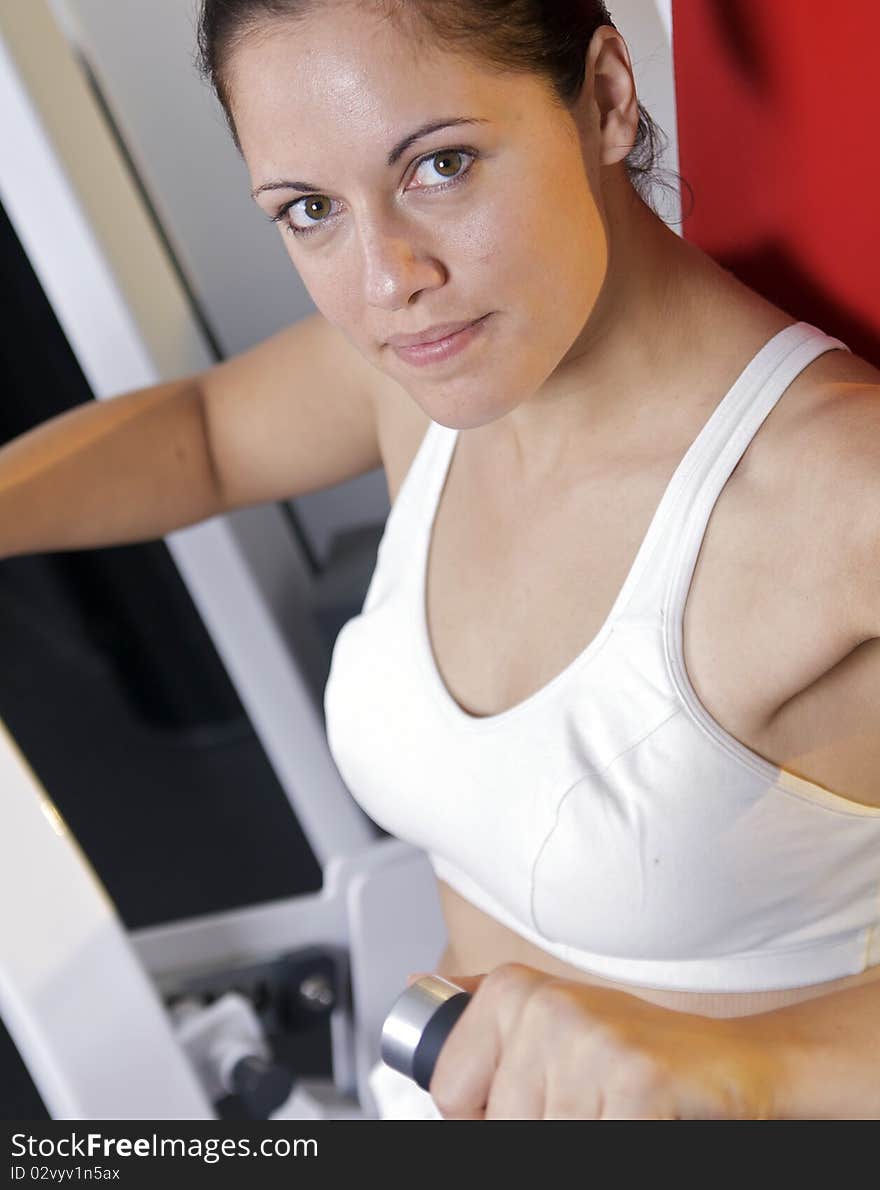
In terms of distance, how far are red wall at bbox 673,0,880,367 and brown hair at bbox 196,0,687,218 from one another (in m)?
0.11

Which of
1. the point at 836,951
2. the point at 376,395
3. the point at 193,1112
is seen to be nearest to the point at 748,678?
the point at 836,951

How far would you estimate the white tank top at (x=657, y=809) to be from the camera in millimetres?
755

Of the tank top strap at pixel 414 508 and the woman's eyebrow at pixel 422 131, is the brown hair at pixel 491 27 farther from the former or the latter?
the tank top strap at pixel 414 508

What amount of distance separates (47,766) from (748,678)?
811 millimetres

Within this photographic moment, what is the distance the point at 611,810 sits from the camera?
79 cm

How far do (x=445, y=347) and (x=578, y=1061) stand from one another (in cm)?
40

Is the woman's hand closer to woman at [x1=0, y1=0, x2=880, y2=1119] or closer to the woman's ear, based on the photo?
woman at [x1=0, y1=0, x2=880, y2=1119]

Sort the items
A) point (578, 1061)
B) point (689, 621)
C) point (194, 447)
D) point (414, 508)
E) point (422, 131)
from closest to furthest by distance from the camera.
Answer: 1. point (578, 1061)
2. point (422, 131)
3. point (689, 621)
4. point (414, 508)
5. point (194, 447)

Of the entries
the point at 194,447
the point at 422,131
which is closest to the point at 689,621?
the point at 422,131

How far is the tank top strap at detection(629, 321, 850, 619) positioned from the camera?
743 mm

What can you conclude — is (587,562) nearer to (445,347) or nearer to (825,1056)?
(445,347)

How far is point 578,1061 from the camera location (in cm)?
47

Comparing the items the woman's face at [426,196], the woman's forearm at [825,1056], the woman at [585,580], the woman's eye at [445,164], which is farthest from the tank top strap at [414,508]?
the woman's forearm at [825,1056]

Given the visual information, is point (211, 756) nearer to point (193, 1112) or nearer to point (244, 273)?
point (193, 1112)
